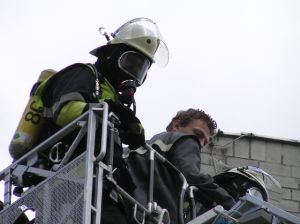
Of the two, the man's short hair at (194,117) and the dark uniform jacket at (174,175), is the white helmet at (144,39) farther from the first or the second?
the dark uniform jacket at (174,175)

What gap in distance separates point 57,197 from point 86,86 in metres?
0.91

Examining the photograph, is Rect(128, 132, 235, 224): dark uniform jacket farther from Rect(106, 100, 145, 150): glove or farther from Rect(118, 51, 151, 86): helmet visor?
Rect(106, 100, 145, 150): glove

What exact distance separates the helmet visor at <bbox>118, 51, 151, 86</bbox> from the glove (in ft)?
2.50

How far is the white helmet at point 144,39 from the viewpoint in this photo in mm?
9195

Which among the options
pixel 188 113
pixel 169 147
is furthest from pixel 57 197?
pixel 188 113

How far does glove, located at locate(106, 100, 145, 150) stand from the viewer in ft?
26.7

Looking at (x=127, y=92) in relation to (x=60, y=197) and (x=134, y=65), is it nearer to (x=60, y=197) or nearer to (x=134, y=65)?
(x=134, y=65)

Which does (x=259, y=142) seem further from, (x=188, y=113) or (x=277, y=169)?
(x=188, y=113)

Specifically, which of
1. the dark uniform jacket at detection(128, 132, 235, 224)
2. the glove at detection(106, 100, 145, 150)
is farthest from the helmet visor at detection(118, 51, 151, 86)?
the glove at detection(106, 100, 145, 150)

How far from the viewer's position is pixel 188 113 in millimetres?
9828

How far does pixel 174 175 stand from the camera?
8766mm

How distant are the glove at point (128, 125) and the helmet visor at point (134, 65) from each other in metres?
0.76

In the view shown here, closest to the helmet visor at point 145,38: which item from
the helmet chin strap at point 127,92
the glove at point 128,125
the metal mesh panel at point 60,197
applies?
the helmet chin strap at point 127,92

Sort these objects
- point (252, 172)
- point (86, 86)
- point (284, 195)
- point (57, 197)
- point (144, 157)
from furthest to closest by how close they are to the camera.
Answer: point (284, 195) < point (252, 172) < point (144, 157) < point (86, 86) < point (57, 197)
